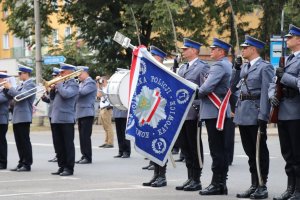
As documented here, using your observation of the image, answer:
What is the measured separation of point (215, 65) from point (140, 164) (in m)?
5.70

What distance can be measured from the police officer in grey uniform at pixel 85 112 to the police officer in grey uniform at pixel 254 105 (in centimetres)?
650

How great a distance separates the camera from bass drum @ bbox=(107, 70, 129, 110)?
15445 millimetres

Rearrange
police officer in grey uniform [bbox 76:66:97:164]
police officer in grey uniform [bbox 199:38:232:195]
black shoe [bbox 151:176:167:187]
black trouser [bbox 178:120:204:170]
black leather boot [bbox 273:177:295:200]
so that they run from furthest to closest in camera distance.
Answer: police officer in grey uniform [bbox 76:66:97:164] → black shoe [bbox 151:176:167:187] → black trouser [bbox 178:120:204:170] → police officer in grey uniform [bbox 199:38:232:195] → black leather boot [bbox 273:177:295:200]

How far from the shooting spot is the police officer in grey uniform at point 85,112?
16594 mm

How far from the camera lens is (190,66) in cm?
1145

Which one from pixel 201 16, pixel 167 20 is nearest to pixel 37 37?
pixel 167 20

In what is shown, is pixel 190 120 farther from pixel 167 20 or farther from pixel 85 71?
pixel 167 20

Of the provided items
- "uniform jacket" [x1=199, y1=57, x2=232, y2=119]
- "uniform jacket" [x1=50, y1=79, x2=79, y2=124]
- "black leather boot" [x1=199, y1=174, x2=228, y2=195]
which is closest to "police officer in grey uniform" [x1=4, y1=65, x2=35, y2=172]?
"uniform jacket" [x1=50, y1=79, x2=79, y2=124]

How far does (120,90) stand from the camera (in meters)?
15.4

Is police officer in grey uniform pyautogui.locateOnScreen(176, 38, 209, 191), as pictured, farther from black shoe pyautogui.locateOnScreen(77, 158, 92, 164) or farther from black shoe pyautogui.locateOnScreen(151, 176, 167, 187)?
black shoe pyautogui.locateOnScreen(77, 158, 92, 164)

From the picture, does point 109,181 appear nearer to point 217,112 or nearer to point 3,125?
point 217,112

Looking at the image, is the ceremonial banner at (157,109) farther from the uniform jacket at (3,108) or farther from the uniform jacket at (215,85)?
the uniform jacket at (3,108)

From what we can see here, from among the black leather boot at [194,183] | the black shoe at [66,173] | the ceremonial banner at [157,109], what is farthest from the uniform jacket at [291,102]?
the black shoe at [66,173]

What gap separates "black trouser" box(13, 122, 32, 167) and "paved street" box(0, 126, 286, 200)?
0.80ft
